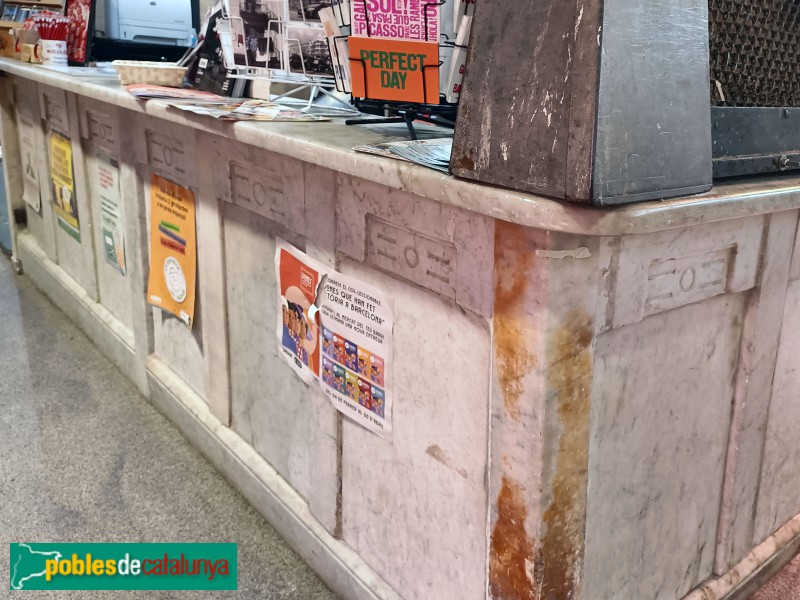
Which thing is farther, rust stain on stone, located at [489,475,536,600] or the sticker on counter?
the sticker on counter

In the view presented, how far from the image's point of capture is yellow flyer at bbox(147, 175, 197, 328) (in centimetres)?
174

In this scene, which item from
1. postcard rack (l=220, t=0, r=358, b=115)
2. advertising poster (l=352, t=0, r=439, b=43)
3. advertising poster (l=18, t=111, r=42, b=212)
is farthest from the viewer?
advertising poster (l=18, t=111, r=42, b=212)

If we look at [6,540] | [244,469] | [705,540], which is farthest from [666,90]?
[6,540]

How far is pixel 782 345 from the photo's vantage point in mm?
1189

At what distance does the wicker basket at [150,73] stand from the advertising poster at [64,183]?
712 millimetres

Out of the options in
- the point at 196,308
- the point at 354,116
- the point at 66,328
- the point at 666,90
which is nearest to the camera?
the point at 666,90

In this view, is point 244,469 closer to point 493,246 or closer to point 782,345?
point 493,246

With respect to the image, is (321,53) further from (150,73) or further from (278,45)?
(150,73)

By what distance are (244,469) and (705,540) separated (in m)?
0.98

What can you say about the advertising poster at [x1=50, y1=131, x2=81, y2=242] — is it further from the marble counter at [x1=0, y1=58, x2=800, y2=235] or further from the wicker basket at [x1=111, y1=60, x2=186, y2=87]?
the marble counter at [x1=0, y1=58, x2=800, y2=235]

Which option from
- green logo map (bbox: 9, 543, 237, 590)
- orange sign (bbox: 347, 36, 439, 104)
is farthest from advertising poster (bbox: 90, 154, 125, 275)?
orange sign (bbox: 347, 36, 439, 104)

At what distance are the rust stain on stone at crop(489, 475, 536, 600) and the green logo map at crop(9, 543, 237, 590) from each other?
717 mm

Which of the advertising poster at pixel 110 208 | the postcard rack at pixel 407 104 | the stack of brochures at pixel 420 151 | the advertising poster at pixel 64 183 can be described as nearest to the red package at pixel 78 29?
the advertising poster at pixel 64 183

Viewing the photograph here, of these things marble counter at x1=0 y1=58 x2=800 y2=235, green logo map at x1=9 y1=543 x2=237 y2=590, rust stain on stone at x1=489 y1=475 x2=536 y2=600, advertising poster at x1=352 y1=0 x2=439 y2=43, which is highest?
advertising poster at x1=352 y1=0 x2=439 y2=43
